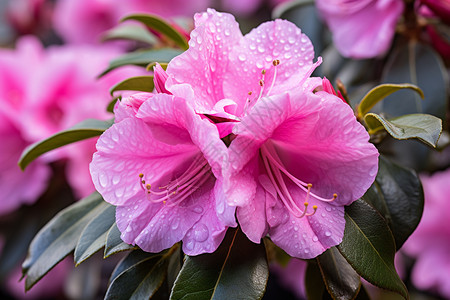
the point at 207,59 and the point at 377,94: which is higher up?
the point at 207,59

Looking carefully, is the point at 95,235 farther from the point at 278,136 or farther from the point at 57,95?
the point at 57,95

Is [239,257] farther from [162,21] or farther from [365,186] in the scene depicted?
[162,21]

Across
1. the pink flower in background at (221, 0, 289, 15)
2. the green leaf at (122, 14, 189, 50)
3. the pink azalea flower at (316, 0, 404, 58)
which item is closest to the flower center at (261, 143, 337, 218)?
the green leaf at (122, 14, 189, 50)

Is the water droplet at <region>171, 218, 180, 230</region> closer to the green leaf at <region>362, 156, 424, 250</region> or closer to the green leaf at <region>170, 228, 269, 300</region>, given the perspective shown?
the green leaf at <region>170, 228, 269, 300</region>

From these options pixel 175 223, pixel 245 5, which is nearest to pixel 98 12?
pixel 245 5

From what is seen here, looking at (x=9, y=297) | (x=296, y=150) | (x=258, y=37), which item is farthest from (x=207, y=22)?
(x=9, y=297)

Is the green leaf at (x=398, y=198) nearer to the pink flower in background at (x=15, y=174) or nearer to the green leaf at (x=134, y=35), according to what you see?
the green leaf at (x=134, y=35)
